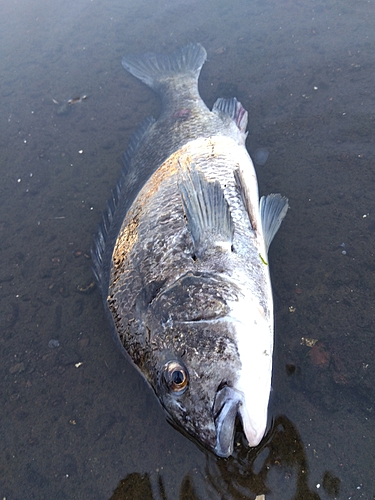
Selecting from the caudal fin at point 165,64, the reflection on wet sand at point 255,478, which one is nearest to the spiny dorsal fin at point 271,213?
the reflection on wet sand at point 255,478

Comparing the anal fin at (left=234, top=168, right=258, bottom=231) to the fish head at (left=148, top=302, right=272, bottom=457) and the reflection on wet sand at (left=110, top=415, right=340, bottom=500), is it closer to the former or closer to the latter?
the fish head at (left=148, top=302, right=272, bottom=457)

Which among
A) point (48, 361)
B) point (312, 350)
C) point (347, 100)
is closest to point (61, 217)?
point (48, 361)

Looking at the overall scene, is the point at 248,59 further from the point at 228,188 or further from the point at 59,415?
the point at 59,415

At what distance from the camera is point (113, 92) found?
5.19 metres

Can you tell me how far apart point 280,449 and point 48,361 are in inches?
75.5

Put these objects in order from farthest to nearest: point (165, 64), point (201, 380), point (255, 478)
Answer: point (165, 64) → point (255, 478) → point (201, 380)

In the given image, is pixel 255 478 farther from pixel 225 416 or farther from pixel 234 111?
pixel 234 111

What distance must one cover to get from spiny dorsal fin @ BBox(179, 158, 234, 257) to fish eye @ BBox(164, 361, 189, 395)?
78cm

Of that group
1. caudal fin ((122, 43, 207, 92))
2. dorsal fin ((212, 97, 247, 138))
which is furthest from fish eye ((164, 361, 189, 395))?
caudal fin ((122, 43, 207, 92))

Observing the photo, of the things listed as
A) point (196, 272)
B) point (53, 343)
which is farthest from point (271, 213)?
point (53, 343)

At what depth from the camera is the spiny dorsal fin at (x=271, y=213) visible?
3230mm

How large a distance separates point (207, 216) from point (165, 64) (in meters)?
3.12

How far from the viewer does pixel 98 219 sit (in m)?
4.05

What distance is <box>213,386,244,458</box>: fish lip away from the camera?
195 centimetres
